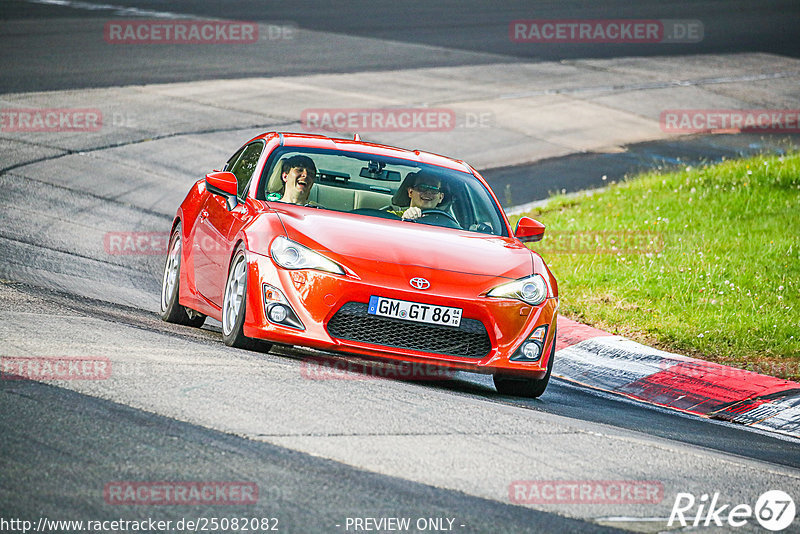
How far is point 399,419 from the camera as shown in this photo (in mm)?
6227

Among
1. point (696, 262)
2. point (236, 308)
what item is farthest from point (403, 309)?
point (696, 262)

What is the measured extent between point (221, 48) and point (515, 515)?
24.9 m

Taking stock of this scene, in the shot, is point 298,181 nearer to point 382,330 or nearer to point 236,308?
point 236,308

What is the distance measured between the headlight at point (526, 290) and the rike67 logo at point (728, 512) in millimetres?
2339

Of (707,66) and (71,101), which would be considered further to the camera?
(707,66)

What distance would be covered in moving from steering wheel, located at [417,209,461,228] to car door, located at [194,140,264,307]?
1.36 meters

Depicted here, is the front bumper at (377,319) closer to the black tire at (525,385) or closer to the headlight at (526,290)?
the headlight at (526,290)

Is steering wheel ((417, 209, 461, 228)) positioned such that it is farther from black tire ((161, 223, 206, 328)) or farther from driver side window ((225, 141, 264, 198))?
black tire ((161, 223, 206, 328))

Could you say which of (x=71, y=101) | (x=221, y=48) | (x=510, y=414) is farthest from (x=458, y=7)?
(x=510, y=414)

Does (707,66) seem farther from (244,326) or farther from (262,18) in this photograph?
(244,326)

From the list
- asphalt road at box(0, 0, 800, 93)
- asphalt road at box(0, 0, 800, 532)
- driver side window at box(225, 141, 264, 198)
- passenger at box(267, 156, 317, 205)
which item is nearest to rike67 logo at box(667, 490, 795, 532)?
asphalt road at box(0, 0, 800, 532)

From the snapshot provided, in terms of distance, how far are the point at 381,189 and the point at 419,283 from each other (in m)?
1.81

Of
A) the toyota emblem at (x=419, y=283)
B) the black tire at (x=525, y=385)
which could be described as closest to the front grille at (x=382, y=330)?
the toyota emblem at (x=419, y=283)

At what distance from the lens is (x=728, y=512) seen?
5426 millimetres
